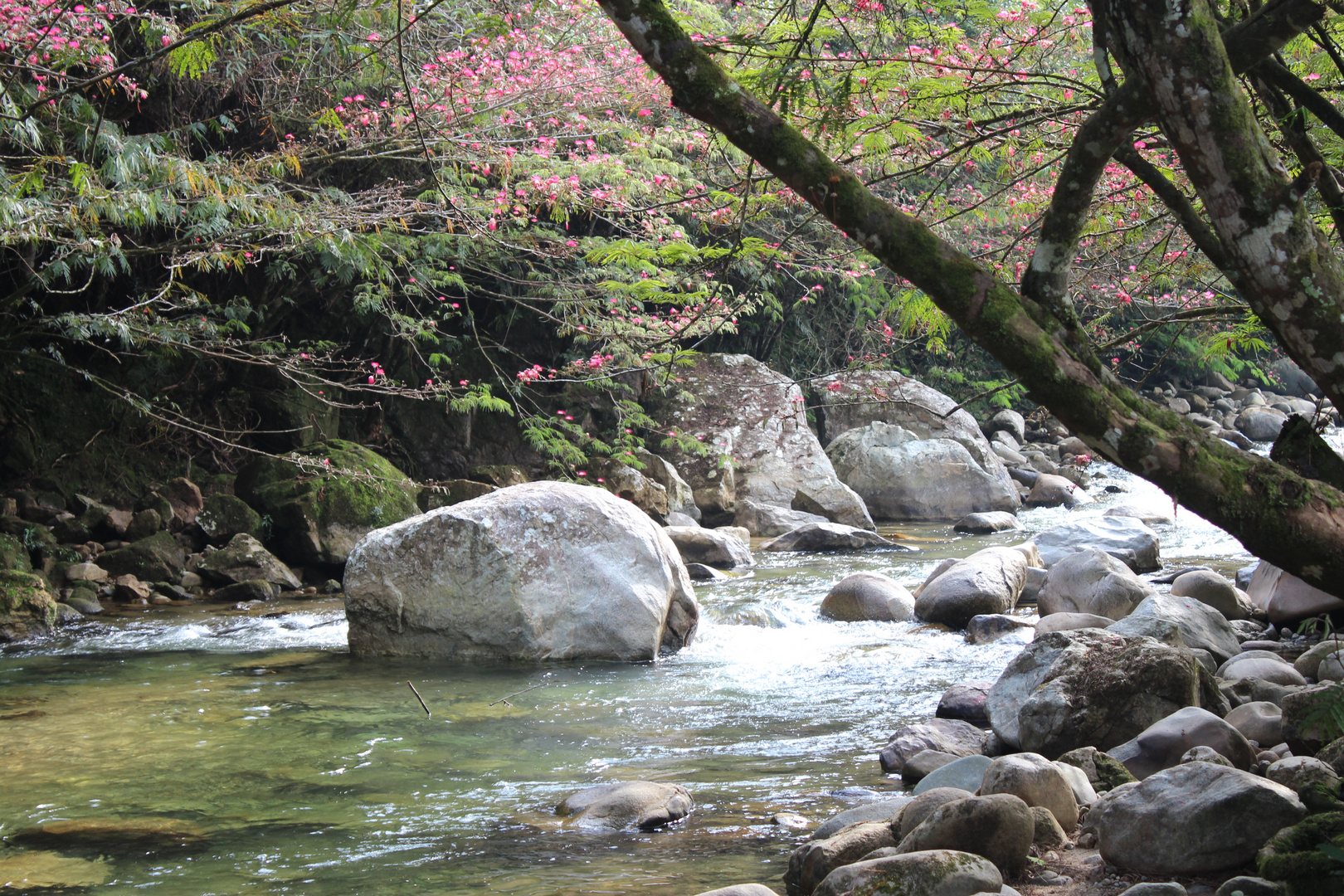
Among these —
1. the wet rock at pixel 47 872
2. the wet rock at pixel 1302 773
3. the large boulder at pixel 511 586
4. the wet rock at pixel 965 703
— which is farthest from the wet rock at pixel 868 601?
the wet rock at pixel 47 872

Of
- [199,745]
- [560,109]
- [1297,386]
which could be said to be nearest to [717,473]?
[560,109]

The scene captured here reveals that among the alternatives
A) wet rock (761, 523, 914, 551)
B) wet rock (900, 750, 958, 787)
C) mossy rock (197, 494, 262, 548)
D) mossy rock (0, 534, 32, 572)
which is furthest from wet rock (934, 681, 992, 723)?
mossy rock (197, 494, 262, 548)

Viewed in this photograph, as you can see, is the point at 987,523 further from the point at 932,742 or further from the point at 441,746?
the point at 441,746

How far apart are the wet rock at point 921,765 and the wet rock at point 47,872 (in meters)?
3.41

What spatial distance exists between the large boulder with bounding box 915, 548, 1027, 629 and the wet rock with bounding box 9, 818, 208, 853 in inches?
238

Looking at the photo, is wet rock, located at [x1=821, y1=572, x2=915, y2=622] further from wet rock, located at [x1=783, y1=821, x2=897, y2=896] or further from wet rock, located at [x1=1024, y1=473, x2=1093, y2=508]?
wet rock, located at [x1=1024, y1=473, x2=1093, y2=508]

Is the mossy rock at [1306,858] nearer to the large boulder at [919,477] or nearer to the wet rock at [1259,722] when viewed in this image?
A: the wet rock at [1259,722]

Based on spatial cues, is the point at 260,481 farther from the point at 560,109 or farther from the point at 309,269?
the point at 560,109

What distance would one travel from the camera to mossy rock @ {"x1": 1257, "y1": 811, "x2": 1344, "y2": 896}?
2484 millimetres

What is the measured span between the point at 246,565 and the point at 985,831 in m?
9.26

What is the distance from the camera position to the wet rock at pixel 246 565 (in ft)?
34.4

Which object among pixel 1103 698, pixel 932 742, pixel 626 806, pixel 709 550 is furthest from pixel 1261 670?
pixel 709 550

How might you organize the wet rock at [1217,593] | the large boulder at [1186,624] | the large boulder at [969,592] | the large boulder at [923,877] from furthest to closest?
the large boulder at [969,592], the wet rock at [1217,593], the large boulder at [1186,624], the large boulder at [923,877]

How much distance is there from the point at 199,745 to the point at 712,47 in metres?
4.63
